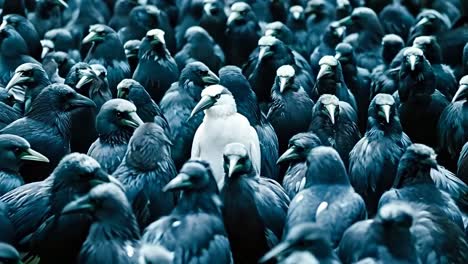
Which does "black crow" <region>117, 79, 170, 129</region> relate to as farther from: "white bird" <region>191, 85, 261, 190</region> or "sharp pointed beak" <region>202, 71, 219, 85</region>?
"sharp pointed beak" <region>202, 71, 219, 85</region>

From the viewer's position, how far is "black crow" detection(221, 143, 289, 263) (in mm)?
8734

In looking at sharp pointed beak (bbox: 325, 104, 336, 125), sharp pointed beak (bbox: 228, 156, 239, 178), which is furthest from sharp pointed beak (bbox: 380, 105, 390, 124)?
sharp pointed beak (bbox: 228, 156, 239, 178)

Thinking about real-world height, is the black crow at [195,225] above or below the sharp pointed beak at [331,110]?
above

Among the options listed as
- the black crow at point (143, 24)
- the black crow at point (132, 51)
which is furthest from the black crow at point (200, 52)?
the black crow at point (143, 24)

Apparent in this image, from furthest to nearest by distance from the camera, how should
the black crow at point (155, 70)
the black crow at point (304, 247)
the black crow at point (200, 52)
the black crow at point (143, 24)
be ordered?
the black crow at point (143, 24) < the black crow at point (200, 52) < the black crow at point (155, 70) < the black crow at point (304, 247)

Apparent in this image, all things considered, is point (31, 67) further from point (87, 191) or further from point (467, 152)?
point (467, 152)

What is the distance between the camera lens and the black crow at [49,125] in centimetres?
1019

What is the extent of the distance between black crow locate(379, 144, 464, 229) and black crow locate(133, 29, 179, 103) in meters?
3.79

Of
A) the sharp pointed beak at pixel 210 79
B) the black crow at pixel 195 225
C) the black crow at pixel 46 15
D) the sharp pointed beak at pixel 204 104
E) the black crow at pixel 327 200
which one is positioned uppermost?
the black crow at pixel 195 225

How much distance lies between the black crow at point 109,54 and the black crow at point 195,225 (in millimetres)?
4264

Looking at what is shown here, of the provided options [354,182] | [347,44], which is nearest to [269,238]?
[354,182]

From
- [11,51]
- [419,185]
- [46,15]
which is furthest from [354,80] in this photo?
[46,15]

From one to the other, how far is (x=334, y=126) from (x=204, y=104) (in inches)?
51.0

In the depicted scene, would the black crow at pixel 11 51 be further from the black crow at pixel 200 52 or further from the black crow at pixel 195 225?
the black crow at pixel 195 225
